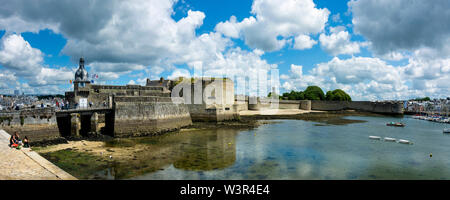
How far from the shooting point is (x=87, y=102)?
2377 cm

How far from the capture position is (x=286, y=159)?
13.8 meters

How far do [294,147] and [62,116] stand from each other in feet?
54.4

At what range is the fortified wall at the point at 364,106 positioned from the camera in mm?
50156

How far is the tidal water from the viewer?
11.2 m

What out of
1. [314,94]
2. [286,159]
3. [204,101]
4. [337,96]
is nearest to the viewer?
[286,159]

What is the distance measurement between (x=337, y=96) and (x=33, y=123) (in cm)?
6709

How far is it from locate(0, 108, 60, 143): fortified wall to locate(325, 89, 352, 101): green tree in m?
65.8

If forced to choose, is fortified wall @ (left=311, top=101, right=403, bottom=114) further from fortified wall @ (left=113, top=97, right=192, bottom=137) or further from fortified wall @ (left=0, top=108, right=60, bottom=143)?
fortified wall @ (left=0, top=108, right=60, bottom=143)

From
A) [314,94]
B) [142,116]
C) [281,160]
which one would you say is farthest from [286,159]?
[314,94]

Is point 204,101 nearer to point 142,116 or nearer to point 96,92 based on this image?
point 142,116

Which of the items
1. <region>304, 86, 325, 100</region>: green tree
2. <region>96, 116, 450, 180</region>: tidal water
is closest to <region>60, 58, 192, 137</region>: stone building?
<region>96, 116, 450, 180</region>: tidal water

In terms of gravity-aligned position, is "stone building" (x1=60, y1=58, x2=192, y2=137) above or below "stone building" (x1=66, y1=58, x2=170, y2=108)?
below

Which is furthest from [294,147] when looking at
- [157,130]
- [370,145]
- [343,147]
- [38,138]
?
[38,138]
